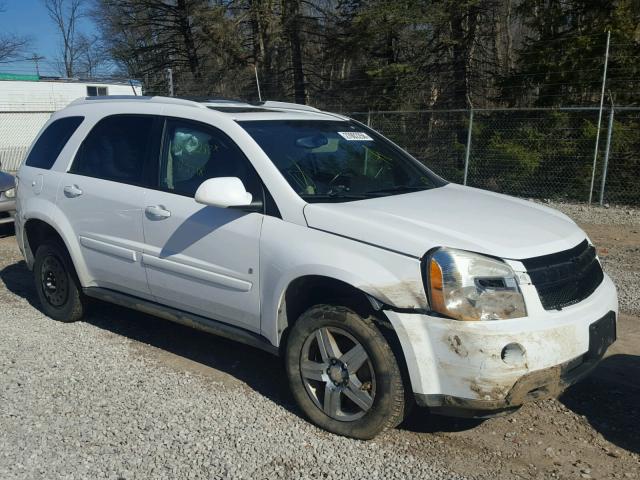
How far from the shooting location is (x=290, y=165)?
14.2 feet

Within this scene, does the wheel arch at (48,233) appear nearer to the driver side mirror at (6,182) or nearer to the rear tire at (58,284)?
the rear tire at (58,284)

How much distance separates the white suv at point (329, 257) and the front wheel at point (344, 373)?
11 millimetres

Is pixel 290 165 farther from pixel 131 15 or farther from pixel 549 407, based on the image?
pixel 131 15

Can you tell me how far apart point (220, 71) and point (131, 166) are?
2247cm

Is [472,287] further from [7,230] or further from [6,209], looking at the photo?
[7,230]

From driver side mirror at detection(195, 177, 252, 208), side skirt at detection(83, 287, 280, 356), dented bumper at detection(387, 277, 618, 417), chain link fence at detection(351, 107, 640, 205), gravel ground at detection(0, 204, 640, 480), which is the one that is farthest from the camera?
chain link fence at detection(351, 107, 640, 205)

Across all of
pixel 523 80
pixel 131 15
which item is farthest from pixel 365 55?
pixel 131 15

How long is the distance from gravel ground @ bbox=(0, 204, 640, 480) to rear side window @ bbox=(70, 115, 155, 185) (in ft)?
4.63

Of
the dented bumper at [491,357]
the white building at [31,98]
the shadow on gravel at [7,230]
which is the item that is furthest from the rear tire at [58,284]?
the white building at [31,98]

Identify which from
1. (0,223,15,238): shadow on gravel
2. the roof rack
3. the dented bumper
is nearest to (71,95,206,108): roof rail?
the roof rack

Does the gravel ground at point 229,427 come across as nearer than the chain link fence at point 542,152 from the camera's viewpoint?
Yes

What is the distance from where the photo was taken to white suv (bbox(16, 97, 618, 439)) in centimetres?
341

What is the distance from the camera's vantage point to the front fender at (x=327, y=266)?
11.5 ft

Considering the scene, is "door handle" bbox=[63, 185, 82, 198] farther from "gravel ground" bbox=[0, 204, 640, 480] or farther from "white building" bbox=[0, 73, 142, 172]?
"white building" bbox=[0, 73, 142, 172]
